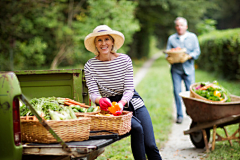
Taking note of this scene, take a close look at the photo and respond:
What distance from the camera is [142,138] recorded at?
11.6 feet

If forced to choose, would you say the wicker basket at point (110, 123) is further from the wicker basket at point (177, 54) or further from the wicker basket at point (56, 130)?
the wicker basket at point (177, 54)

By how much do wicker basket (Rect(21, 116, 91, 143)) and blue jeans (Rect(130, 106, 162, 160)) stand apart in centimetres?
78

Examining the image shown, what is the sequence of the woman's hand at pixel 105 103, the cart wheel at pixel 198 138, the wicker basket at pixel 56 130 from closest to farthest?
1. the wicker basket at pixel 56 130
2. the woman's hand at pixel 105 103
3. the cart wheel at pixel 198 138

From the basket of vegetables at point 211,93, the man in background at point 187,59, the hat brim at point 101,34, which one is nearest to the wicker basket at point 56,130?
the hat brim at point 101,34

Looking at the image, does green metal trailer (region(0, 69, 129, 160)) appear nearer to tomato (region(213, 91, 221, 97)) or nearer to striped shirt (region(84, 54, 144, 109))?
striped shirt (region(84, 54, 144, 109))

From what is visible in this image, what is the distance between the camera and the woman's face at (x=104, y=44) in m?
3.81

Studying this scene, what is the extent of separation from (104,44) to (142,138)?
4.11 ft

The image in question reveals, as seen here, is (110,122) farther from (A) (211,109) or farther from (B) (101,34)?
(A) (211,109)

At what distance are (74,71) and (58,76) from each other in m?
0.28

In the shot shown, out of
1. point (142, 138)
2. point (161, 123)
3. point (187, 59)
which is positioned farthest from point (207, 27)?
point (142, 138)

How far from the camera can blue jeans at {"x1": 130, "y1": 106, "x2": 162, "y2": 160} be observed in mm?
3508

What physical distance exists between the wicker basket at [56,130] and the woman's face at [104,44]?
1.15 meters

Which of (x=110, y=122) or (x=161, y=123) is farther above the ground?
(x=110, y=122)

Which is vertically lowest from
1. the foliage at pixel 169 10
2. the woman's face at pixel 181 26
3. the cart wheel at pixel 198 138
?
the cart wheel at pixel 198 138
